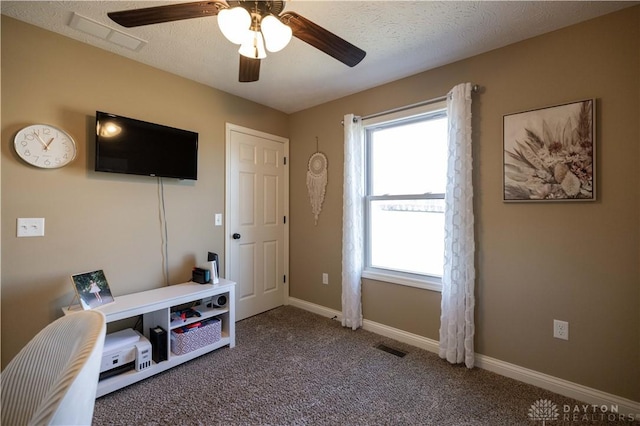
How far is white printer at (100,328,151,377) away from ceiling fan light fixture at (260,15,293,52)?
217 centimetres

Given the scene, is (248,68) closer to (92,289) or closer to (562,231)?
(92,289)

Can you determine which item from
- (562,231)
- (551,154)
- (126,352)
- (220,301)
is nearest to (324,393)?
(220,301)

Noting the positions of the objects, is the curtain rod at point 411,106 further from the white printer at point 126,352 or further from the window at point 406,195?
the white printer at point 126,352

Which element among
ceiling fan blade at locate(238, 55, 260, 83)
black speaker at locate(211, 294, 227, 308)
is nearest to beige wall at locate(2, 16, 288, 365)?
black speaker at locate(211, 294, 227, 308)

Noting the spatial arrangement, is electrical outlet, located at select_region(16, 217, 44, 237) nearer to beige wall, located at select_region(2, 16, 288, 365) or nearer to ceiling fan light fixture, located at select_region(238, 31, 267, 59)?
beige wall, located at select_region(2, 16, 288, 365)

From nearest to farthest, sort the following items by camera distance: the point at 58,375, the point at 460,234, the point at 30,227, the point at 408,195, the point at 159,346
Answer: the point at 58,375, the point at 30,227, the point at 159,346, the point at 460,234, the point at 408,195

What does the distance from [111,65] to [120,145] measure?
68 cm

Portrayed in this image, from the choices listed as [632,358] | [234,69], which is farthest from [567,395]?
[234,69]

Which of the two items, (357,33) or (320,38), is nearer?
(320,38)

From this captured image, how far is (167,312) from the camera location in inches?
85.1

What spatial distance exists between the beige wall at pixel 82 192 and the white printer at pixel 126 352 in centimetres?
44

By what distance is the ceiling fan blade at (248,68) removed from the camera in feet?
5.29

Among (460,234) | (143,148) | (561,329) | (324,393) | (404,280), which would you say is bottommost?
(324,393)

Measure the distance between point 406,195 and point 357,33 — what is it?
1.44 m
